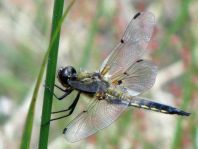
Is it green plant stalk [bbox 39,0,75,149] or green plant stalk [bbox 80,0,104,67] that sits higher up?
green plant stalk [bbox 80,0,104,67]

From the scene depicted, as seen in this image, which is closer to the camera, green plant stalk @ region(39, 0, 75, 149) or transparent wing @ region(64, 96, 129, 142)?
green plant stalk @ region(39, 0, 75, 149)

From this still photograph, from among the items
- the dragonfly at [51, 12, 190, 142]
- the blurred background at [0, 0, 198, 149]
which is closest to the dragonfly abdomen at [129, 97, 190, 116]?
the dragonfly at [51, 12, 190, 142]

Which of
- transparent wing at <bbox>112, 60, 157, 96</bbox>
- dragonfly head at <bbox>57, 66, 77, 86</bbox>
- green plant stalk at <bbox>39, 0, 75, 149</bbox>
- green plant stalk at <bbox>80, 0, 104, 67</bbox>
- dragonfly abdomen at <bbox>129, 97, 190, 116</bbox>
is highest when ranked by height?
green plant stalk at <bbox>80, 0, 104, 67</bbox>

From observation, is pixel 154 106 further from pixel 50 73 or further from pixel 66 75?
pixel 50 73

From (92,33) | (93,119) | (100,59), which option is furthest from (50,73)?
(100,59)

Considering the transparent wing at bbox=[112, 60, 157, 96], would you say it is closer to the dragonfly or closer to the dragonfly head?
the dragonfly

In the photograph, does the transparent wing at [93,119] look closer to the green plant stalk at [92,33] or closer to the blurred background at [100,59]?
the blurred background at [100,59]

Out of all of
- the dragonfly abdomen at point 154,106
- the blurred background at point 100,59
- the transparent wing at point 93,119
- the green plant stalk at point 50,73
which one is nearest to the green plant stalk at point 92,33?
the blurred background at point 100,59

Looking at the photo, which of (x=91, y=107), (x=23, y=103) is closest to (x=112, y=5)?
(x=23, y=103)
